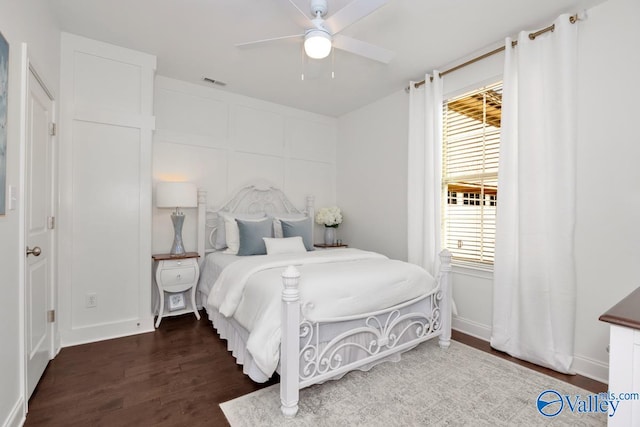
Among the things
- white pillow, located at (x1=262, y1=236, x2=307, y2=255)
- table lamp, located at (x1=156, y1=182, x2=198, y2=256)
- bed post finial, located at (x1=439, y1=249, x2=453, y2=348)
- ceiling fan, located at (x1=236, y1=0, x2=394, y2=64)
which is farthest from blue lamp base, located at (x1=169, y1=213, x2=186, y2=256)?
bed post finial, located at (x1=439, y1=249, x2=453, y2=348)

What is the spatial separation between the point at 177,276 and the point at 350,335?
208 centimetres

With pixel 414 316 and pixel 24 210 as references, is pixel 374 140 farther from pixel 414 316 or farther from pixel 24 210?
pixel 24 210

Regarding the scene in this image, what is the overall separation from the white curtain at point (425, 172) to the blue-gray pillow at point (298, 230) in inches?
47.7

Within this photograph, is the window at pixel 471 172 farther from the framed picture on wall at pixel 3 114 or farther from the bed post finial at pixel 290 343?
the framed picture on wall at pixel 3 114

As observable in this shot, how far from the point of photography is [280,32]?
8.81 feet

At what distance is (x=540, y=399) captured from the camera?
6.59ft

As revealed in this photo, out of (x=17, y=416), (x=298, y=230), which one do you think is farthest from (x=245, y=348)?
(x=298, y=230)

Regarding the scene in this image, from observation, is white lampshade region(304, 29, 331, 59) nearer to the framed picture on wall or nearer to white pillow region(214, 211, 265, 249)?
the framed picture on wall

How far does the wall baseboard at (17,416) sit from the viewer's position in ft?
5.10

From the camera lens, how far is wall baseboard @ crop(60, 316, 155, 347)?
108 inches

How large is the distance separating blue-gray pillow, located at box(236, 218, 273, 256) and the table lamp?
594mm

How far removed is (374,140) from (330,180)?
103 cm

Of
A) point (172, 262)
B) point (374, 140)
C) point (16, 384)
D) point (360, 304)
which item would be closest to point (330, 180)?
point (374, 140)

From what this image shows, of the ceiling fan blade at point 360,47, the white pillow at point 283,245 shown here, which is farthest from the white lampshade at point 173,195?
the ceiling fan blade at point 360,47
